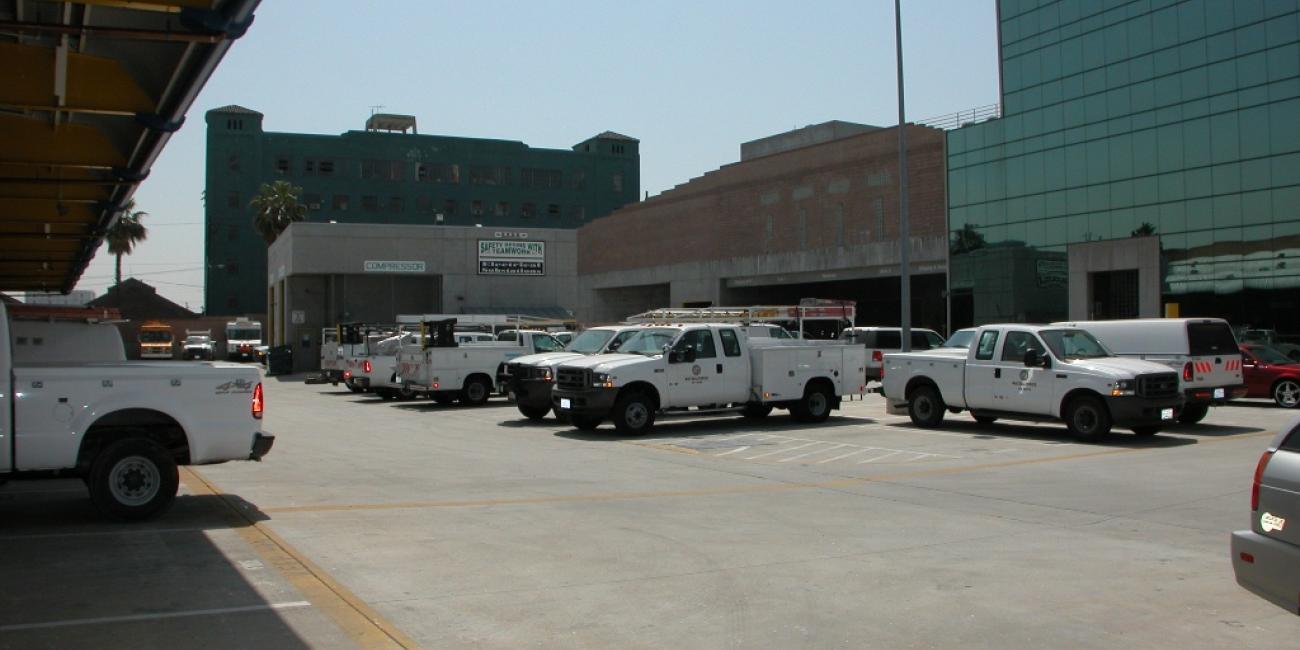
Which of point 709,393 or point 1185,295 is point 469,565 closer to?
point 709,393

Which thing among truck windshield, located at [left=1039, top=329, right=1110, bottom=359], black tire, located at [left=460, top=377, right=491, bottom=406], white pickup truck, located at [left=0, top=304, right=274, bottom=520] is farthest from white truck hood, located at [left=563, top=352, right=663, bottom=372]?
white pickup truck, located at [left=0, top=304, right=274, bottom=520]

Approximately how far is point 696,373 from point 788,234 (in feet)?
117

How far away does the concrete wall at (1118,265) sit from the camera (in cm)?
4034

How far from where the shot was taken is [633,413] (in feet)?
61.2

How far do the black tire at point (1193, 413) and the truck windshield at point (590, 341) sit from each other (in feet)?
35.7

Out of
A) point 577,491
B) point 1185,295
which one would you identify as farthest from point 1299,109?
point 577,491

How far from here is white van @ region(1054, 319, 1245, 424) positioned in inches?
741

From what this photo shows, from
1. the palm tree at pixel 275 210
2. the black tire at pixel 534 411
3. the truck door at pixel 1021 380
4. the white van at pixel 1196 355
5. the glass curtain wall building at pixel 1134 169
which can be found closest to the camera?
the truck door at pixel 1021 380

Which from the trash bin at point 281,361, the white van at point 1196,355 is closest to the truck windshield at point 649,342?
the white van at point 1196,355

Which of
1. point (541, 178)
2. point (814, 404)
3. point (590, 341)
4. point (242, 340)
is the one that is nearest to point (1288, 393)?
point (814, 404)

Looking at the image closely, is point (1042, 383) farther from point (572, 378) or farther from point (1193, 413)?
point (572, 378)

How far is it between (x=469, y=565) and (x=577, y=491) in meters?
4.06

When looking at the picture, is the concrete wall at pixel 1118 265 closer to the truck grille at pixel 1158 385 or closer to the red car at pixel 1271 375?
the red car at pixel 1271 375

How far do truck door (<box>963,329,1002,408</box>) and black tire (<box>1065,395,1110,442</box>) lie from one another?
4.75 ft
